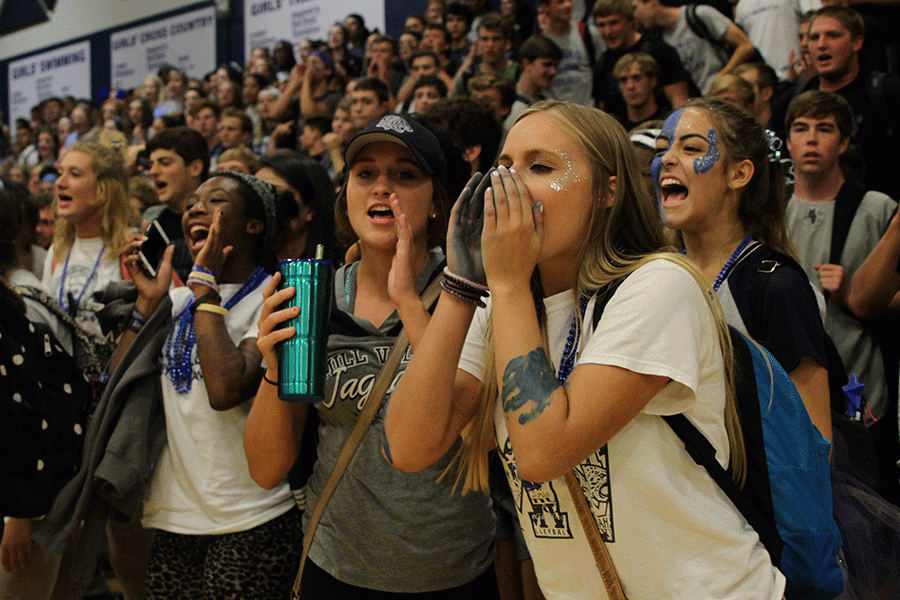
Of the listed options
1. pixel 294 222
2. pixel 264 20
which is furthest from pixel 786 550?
pixel 264 20

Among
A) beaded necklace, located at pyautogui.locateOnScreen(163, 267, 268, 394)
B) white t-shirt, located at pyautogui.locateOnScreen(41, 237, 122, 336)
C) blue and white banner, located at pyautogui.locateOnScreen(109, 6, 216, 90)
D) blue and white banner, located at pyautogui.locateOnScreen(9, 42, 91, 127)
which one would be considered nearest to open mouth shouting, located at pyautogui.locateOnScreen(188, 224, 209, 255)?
beaded necklace, located at pyautogui.locateOnScreen(163, 267, 268, 394)

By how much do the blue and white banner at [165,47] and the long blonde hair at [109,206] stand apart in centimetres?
1036

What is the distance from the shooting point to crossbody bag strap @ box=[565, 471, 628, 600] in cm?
138

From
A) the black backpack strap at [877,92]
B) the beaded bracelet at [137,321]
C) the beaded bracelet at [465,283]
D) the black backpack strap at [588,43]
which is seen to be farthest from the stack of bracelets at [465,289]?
the black backpack strap at [588,43]

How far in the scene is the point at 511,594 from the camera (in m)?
2.68

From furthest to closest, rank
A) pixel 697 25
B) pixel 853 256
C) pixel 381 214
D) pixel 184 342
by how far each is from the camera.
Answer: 1. pixel 697 25
2. pixel 853 256
3. pixel 184 342
4. pixel 381 214

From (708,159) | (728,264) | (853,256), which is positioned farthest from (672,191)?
(853,256)

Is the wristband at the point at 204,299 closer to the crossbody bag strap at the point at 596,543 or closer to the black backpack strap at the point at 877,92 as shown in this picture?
the crossbody bag strap at the point at 596,543

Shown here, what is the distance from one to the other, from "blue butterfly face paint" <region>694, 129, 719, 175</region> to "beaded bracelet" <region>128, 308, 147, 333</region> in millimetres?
1801

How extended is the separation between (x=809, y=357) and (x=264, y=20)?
1238 cm

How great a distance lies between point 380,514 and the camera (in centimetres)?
190

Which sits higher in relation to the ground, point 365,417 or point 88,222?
point 88,222

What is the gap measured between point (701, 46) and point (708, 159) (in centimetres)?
391

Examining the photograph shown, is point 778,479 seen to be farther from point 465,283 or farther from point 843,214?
point 843,214
